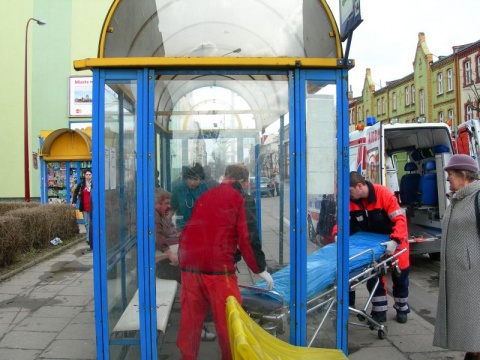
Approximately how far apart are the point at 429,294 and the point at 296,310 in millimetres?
4172

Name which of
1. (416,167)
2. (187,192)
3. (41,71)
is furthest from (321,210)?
(41,71)

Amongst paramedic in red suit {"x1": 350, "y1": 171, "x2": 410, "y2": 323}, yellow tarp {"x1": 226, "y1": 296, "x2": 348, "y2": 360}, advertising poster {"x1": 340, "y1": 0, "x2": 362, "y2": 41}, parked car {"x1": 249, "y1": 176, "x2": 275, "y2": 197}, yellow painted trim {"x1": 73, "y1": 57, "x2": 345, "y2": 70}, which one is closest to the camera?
yellow tarp {"x1": 226, "y1": 296, "x2": 348, "y2": 360}

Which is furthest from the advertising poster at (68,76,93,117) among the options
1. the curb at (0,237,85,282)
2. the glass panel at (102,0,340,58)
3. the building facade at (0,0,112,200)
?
the glass panel at (102,0,340,58)

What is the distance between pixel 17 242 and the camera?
864 centimetres

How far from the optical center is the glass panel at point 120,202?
3729mm

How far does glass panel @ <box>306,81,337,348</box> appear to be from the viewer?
372 centimetres

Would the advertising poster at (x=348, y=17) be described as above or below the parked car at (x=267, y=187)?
above

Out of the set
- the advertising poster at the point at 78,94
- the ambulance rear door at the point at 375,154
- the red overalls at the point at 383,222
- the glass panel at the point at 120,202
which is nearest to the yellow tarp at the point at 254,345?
the glass panel at the point at 120,202

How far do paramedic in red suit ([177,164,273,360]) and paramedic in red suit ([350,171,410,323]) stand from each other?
69.0 inches

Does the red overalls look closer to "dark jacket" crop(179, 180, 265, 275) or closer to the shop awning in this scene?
"dark jacket" crop(179, 180, 265, 275)

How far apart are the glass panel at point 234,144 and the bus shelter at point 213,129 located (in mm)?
13

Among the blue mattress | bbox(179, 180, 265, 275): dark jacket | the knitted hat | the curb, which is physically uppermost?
the knitted hat

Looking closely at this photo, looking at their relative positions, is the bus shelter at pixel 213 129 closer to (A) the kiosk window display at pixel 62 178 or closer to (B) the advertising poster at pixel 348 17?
(B) the advertising poster at pixel 348 17

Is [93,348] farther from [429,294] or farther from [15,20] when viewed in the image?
[15,20]
